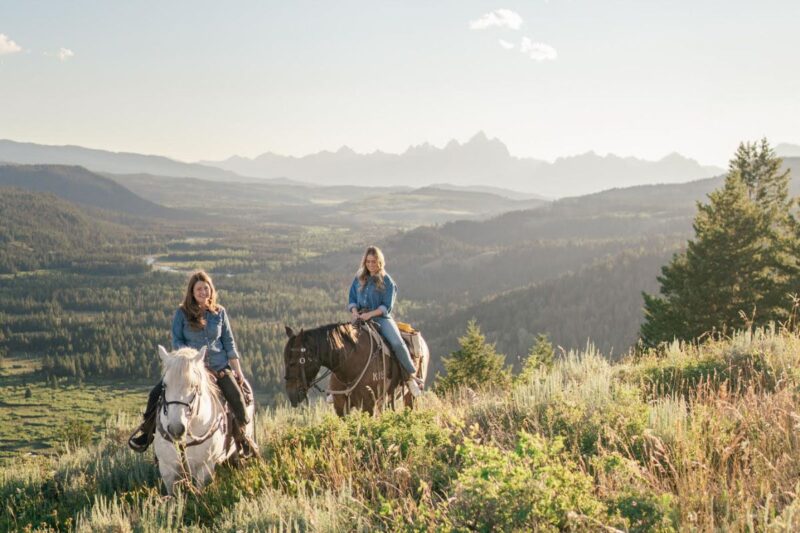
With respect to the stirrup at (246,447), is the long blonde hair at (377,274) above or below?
above

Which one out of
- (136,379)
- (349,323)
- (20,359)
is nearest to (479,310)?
(136,379)

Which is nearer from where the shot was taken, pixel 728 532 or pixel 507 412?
pixel 728 532

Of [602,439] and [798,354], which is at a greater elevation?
[798,354]

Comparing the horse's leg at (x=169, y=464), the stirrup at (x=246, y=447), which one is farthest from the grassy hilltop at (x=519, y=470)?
the horse's leg at (x=169, y=464)

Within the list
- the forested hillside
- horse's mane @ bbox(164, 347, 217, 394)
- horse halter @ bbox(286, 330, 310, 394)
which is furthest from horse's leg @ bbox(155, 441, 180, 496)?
the forested hillside

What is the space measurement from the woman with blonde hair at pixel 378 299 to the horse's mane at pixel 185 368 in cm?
373

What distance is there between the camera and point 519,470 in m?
3.78

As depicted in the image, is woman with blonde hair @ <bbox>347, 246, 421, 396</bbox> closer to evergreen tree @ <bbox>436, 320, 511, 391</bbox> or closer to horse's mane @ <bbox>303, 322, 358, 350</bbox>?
horse's mane @ <bbox>303, 322, 358, 350</bbox>

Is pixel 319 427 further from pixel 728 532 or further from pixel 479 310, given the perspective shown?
pixel 479 310

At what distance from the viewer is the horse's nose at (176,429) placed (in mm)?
6629

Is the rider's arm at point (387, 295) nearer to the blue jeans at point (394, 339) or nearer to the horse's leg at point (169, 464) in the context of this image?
the blue jeans at point (394, 339)

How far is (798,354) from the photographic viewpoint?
7.75 m

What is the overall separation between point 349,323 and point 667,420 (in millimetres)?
5783

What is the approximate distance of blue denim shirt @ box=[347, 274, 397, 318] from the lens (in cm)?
1048
